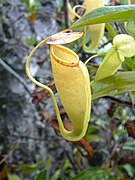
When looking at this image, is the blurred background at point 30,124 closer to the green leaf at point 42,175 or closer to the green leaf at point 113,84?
the green leaf at point 42,175

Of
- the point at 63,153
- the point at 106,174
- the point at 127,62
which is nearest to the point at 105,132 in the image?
the point at 63,153

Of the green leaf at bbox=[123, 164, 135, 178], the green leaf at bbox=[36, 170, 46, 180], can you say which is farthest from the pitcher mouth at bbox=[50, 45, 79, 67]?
the green leaf at bbox=[123, 164, 135, 178]

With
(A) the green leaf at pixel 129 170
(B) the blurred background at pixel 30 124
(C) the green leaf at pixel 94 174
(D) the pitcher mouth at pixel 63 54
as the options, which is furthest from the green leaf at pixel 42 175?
(D) the pitcher mouth at pixel 63 54

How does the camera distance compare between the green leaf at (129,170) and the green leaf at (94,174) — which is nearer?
the green leaf at (94,174)

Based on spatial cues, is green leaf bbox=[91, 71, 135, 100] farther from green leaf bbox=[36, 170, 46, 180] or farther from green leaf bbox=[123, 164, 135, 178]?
green leaf bbox=[123, 164, 135, 178]

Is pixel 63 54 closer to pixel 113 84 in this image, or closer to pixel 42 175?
pixel 113 84

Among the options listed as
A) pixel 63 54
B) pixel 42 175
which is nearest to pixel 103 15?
pixel 63 54
